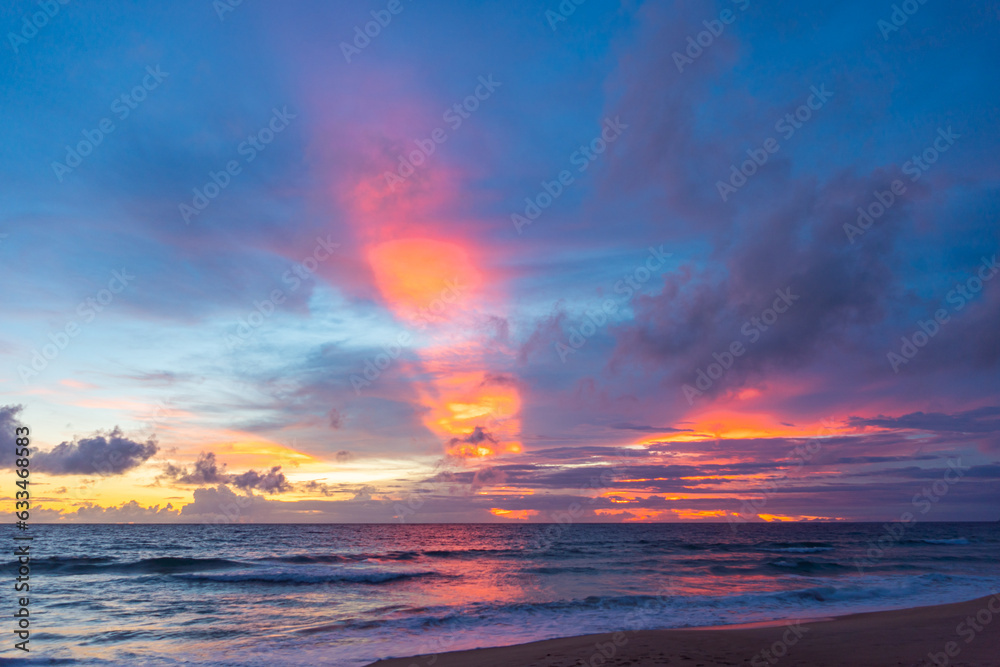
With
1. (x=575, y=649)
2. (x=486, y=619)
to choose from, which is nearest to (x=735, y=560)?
(x=486, y=619)

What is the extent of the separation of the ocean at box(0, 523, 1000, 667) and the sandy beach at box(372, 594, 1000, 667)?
6.12ft

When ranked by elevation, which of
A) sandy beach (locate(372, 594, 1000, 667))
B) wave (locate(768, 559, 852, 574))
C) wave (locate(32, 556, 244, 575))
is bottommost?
wave (locate(768, 559, 852, 574))

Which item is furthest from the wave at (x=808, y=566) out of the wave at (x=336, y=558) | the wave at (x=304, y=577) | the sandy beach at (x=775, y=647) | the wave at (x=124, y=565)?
the wave at (x=124, y=565)

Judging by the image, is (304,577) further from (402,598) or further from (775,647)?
(775,647)

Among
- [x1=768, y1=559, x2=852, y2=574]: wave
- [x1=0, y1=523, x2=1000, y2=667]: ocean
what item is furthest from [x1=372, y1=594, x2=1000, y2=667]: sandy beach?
[x1=768, y1=559, x2=852, y2=574]: wave

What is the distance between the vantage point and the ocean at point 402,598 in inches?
710

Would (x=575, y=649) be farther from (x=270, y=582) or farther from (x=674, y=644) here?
(x=270, y=582)

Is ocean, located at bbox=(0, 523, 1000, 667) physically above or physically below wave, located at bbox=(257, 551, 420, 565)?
above

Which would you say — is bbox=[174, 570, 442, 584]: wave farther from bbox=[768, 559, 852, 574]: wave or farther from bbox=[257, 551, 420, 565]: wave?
bbox=[768, 559, 852, 574]: wave

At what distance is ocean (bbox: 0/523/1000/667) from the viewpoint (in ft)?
59.2

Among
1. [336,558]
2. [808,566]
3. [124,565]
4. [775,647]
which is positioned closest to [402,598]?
[775,647]

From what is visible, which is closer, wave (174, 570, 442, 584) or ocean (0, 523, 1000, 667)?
ocean (0, 523, 1000, 667)

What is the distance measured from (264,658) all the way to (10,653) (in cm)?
761

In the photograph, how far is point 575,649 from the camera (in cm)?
1580
